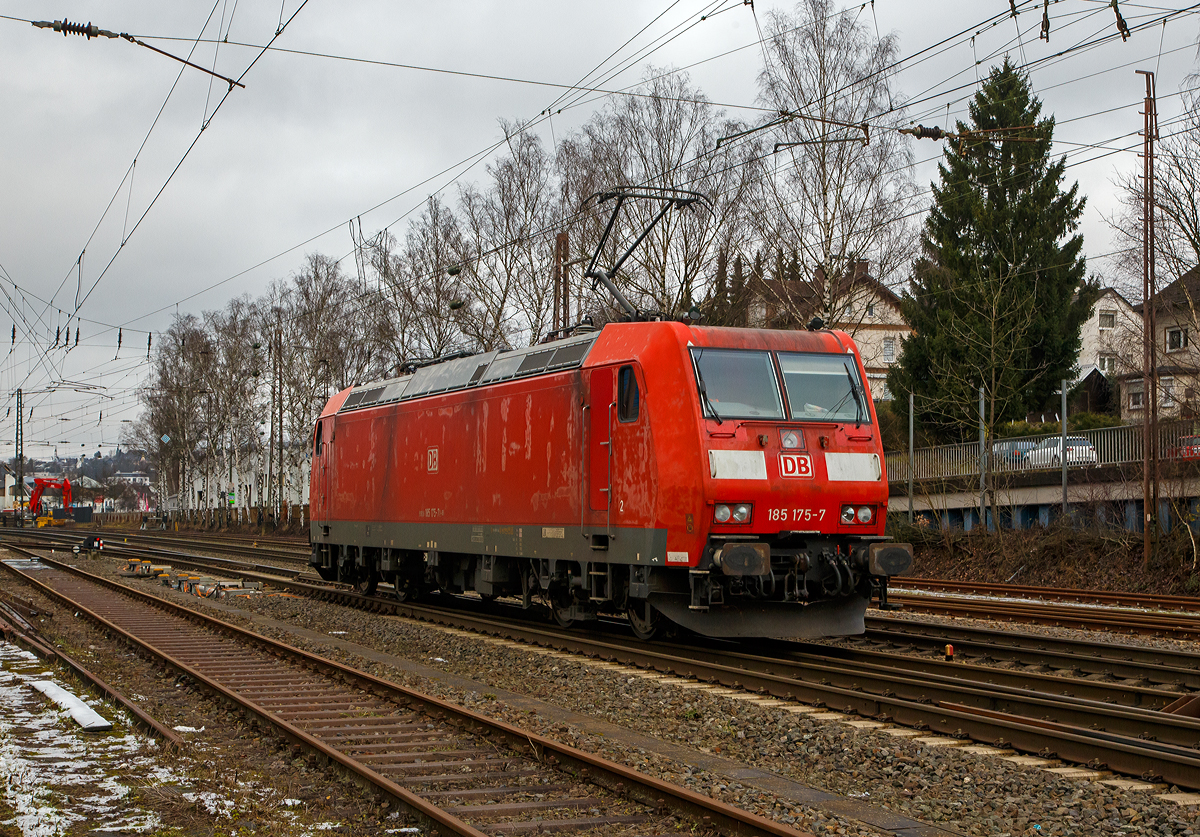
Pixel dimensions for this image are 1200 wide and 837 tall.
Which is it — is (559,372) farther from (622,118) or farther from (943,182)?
(943,182)

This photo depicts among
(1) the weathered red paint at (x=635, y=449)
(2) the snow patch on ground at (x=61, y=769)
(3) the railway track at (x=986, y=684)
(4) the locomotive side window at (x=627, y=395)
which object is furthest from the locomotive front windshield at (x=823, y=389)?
(2) the snow patch on ground at (x=61, y=769)

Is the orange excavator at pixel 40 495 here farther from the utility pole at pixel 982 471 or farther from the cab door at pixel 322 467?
the utility pole at pixel 982 471

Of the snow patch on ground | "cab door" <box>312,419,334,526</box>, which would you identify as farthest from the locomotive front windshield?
"cab door" <box>312,419,334,526</box>

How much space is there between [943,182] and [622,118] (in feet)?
50.4

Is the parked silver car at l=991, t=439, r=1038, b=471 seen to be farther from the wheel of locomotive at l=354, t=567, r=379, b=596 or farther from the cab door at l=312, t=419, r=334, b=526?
the cab door at l=312, t=419, r=334, b=526

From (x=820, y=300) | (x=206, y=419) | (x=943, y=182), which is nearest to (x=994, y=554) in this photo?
(x=820, y=300)

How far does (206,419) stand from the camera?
65.9 meters

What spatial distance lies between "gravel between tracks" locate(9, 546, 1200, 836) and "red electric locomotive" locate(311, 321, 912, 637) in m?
1.43

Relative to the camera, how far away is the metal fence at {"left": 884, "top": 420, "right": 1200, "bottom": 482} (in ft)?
74.1

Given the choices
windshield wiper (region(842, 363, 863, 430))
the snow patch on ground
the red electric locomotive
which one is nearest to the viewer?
the snow patch on ground

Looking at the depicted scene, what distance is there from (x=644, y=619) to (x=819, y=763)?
559 centimetres

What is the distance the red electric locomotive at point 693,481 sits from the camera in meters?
11.7

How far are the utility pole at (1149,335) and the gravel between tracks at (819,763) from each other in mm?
14093

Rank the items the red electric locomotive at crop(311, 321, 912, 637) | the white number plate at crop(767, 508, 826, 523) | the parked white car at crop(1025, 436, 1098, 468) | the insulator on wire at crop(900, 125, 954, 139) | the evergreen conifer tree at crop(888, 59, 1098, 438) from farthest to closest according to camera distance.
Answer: the evergreen conifer tree at crop(888, 59, 1098, 438)
the parked white car at crop(1025, 436, 1098, 468)
the insulator on wire at crop(900, 125, 954, 139)
the white number plate at crop(767, 508, 826, 523)
the red electric locomotive at crop(311, 321, 912, 637)
